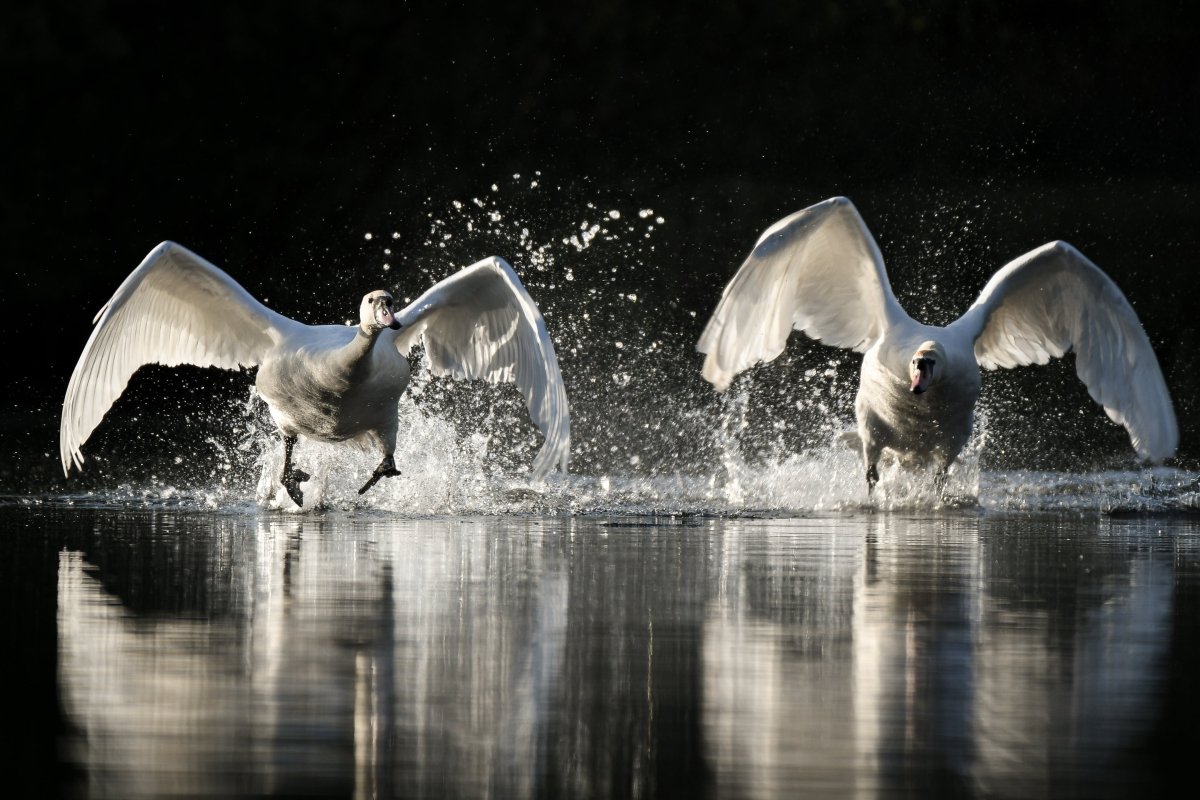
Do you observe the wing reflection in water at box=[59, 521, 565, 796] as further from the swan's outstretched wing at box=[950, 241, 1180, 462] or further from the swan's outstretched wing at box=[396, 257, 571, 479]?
the swan's outstretched wing at box=[950, 241, 1180, 462]

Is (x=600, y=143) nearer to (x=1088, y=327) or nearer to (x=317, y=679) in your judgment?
(x=1088, y=327)

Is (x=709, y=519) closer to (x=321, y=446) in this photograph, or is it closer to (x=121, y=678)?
(x=321, y=446)

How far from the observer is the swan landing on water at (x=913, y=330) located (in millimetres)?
11062

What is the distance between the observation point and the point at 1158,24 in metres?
31.2

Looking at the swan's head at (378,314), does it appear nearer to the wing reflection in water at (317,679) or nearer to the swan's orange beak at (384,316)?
the swan's orange beak at (384,316)

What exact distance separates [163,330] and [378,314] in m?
1.87

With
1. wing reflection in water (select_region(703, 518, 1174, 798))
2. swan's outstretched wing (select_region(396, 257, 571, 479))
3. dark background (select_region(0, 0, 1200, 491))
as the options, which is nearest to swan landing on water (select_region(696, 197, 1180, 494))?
swan's outstretched wing (select_region(396, 257, 571, 479))

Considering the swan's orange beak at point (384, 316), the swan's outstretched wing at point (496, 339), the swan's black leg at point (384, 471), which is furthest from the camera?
the swan's black leg at point (384, 471)

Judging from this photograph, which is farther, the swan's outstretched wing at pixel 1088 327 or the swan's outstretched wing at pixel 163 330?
the swan's outstretched wing at pixel 1088 327

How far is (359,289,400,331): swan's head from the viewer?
396 inches

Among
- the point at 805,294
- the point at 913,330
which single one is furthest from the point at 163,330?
→ the point at 913,330

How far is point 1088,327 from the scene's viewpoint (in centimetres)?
1200

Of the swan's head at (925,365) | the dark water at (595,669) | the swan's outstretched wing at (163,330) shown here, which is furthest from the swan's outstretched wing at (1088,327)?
the swan's outstretched wing at (163,330)

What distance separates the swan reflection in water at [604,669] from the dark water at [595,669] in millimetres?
13
